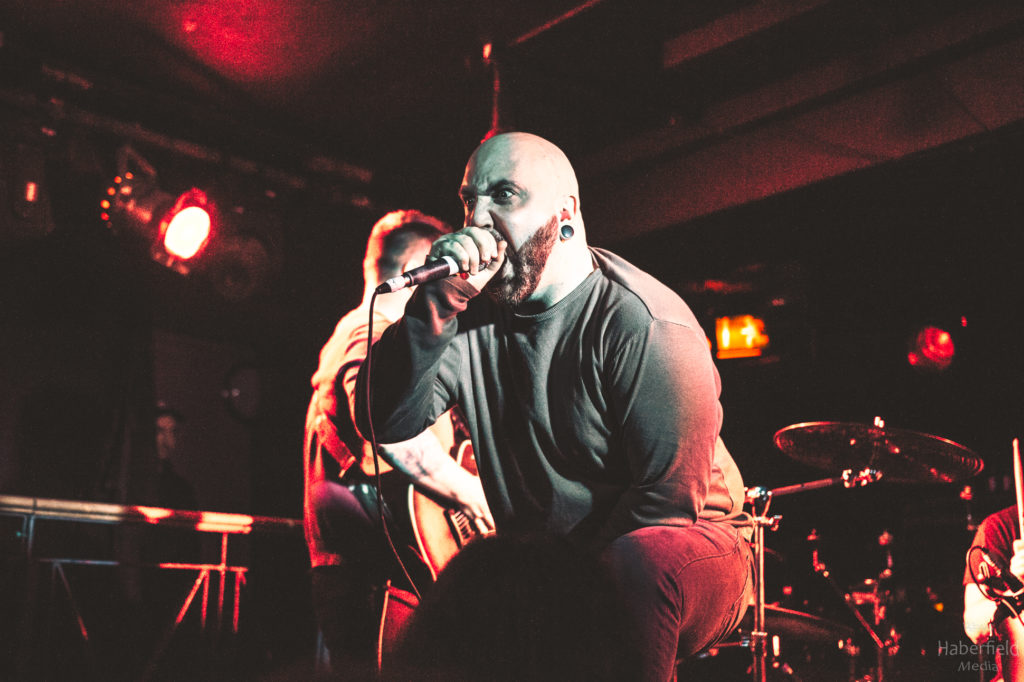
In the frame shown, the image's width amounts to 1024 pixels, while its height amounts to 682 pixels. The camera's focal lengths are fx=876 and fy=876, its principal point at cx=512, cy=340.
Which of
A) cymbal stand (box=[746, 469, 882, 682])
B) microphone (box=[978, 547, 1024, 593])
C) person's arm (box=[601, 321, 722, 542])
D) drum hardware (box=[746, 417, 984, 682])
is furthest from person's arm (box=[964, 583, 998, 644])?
person's arm (box=[601, 321, 722, 542])

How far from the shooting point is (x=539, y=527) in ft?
6.00

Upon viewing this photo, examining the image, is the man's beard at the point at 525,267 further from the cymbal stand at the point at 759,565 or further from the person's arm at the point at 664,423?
the cymbal stand at the point at 759,565

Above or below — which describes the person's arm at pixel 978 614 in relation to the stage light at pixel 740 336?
below

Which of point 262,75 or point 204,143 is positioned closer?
point 262,75

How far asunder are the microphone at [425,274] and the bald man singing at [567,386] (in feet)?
0.07

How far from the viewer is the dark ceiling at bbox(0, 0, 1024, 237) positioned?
426 centimetres

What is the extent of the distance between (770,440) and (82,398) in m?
4.79

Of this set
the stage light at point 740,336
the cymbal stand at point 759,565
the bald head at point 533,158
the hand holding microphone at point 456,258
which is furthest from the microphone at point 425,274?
the stage light at point 740,336

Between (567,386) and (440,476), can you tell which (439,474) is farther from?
(567,386)

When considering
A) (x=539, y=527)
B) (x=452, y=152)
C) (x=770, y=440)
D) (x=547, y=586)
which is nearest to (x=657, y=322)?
(x=539, y=527)

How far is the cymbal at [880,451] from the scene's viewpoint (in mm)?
3729

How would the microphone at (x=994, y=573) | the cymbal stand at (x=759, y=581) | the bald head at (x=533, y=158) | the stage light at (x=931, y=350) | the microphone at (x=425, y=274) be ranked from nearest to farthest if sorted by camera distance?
the microphone at (x=425, y=274)
the bald head at (x=533, y=158)
the cymbal stand at (x=759, y=581)
the microphone at (x=994, y=573)
the stage light at (x=931, y=350)

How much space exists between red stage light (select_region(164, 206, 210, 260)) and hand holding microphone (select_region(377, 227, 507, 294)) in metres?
3.73

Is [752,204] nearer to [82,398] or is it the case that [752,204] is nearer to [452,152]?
[452,152]
